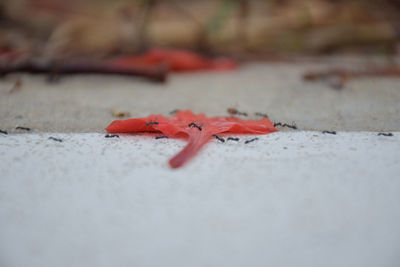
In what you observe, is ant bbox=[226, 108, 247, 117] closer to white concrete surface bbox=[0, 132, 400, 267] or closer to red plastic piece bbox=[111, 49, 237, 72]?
white concrete surface bbox=[0, 132, 400, 267]

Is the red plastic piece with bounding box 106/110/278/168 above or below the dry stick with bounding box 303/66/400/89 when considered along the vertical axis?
below

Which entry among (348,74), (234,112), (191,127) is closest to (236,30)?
(348,74)

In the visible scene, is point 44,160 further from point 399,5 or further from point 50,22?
point 399,5

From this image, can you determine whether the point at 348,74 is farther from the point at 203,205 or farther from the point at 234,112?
the point at 203,205

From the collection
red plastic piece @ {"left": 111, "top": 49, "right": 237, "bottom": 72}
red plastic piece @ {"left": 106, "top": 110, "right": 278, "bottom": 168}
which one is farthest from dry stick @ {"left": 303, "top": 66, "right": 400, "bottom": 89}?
red plastic piece @ {"left": 106, "top": 110, "right": 278, "bottom": 168}

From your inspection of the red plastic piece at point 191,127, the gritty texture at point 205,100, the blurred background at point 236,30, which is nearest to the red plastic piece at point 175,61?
the gritty texture at point 205,100

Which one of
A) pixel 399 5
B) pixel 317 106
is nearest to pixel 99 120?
pixel 317 106
